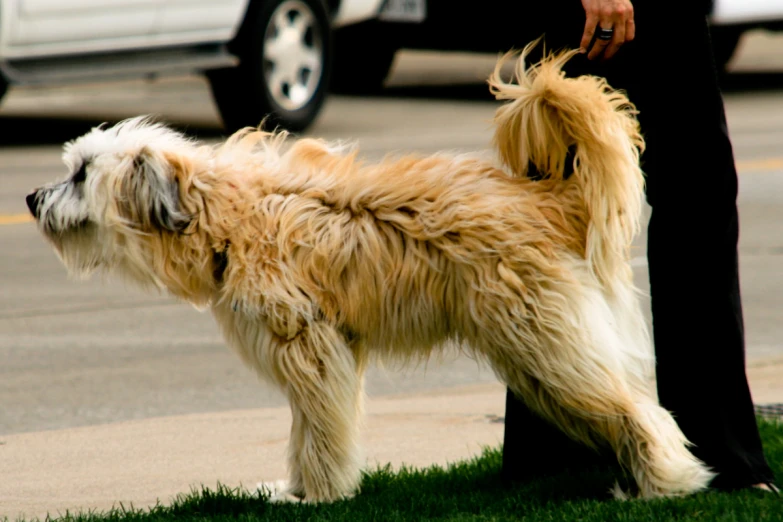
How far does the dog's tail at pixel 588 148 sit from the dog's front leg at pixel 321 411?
82 cm

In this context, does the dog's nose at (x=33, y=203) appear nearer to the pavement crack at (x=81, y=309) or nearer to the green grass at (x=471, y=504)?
the green grass at (x=471, y=504)

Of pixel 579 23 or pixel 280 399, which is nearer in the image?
pixel 579 23

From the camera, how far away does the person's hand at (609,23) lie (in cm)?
424

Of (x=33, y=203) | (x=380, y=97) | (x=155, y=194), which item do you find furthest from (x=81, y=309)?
(x=380, y=97)

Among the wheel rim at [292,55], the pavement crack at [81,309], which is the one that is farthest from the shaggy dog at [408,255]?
the wheel rim at [292,55]

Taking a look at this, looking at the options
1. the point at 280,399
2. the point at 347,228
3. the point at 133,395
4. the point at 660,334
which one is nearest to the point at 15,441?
the point at 133,395

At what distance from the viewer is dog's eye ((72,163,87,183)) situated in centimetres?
450

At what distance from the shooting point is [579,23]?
14.9 ft

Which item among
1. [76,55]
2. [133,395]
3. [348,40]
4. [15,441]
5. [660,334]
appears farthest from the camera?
[348,40]

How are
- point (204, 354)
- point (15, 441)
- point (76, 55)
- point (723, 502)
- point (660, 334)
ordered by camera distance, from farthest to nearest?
1. point (76, 55)
2. point (204, 354)
3. point (15, 441)
4. point (660, 334)
5. point (723, 502)

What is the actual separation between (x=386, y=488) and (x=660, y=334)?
1025 millimetres

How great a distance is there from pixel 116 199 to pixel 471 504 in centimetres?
146

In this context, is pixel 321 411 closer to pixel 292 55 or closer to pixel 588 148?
pixel 588 148

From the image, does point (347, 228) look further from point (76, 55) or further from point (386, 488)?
point (76, 55)
